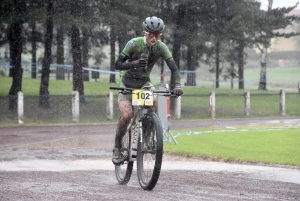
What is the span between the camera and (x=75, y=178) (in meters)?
10.4

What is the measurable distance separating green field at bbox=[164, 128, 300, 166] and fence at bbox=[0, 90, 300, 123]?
1082 cm

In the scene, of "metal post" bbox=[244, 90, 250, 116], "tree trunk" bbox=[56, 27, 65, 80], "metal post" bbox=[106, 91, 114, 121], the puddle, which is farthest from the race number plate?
"tree trunk" bbox=[56, 27, 65, 80]

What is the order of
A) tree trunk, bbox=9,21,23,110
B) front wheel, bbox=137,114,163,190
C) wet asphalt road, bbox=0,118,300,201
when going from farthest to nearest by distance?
tree trunk, bbox=9,21,23,110 < front wheel, bbox=137,114,163,190 < wet asphalt road, bbox=0,118,300,201

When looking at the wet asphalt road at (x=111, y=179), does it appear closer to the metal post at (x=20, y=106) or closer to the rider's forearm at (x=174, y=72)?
the rider's forearm at (x=174, y=72)

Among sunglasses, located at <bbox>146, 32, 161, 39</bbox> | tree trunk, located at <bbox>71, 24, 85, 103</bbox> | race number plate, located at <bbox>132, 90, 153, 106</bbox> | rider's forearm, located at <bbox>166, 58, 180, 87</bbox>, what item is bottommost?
race number plate, located at <bbox>132, 90, 153, 106</bbox>

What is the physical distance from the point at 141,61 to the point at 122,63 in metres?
0.37

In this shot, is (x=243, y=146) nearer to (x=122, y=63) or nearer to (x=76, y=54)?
(x=122, y=63)

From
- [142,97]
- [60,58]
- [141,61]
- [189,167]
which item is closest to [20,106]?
[189,167]

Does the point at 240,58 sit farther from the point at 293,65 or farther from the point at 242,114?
the point at 293,65

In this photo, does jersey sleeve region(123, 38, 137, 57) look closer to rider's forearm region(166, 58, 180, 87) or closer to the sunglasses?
the sunglasses

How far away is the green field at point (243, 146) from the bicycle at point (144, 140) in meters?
4.22

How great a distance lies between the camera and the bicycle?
8750 millimetres

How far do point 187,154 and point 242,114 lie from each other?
21.5m

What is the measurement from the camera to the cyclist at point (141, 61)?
9164mm
